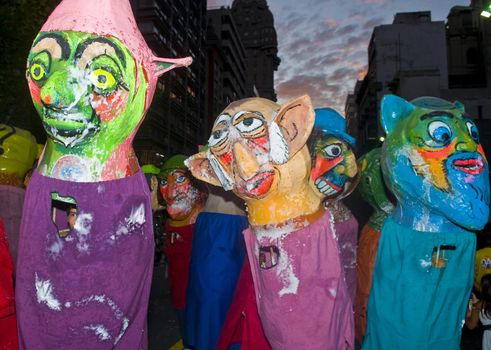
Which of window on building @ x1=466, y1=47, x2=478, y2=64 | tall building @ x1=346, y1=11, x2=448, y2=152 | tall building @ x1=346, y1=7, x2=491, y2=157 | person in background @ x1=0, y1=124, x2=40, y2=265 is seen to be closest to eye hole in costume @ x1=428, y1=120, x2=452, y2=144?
person in background @ x1=0, y1=124, x2=40, y2=265

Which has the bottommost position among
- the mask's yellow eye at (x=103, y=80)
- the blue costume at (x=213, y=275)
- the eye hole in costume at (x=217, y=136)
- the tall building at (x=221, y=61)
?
the blue costume at (x=213, y=275)

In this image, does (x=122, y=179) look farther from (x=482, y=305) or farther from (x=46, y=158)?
(x=482, y=305)

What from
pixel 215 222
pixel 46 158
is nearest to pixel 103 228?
pixel 46 158

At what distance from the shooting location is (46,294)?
6.19 ft

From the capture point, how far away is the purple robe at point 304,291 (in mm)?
2186

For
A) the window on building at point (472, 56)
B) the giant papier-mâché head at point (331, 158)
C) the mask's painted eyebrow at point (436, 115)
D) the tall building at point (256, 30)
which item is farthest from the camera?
the tall building at point (256, 30)

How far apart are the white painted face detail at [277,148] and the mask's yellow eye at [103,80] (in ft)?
2.83

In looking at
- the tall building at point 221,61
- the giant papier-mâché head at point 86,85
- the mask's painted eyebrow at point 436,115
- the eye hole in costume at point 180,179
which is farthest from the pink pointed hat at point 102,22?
the tall building at point 221,61

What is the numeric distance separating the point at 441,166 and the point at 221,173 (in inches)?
49.7

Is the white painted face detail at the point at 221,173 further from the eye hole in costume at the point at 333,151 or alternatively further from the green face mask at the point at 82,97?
the eye hole in costume at the point at 333,151

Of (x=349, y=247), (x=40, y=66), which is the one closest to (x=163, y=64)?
(x=40, y=66)

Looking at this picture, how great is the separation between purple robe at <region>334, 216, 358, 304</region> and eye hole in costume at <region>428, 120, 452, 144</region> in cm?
144

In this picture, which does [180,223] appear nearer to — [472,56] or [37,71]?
[37,71]

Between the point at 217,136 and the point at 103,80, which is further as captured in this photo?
the point at 217,136
